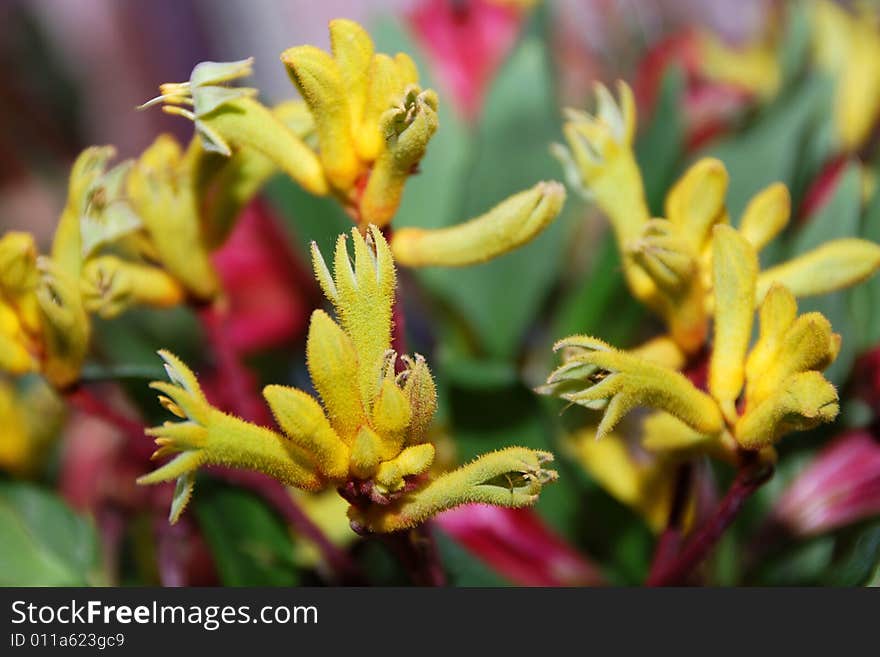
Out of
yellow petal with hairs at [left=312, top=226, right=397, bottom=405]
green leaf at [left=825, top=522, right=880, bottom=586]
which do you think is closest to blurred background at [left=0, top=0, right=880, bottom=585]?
green leaf at [left=825, top=522, right=880, bottom=586]

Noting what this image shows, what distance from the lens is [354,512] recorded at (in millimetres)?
283

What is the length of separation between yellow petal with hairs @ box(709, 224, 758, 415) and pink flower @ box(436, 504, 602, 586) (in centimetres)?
15

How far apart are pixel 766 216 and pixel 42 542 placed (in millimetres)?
327

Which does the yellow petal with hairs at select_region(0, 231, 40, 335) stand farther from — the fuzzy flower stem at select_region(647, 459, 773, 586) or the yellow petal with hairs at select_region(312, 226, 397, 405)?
the fuzzy flower stem at select_region(647, 459, 773, 586)

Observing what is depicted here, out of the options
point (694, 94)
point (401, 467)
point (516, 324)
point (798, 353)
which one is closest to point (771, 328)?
point (798, 353)

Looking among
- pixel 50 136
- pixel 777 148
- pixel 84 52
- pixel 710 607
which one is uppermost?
pixel 84 52

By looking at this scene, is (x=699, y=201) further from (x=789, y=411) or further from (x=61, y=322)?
(x=61, y=322)

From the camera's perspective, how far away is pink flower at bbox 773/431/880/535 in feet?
1.37

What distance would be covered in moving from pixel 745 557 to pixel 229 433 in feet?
0.83

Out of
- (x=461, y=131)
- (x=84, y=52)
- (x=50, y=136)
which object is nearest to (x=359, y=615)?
A: (x=461, y=131)

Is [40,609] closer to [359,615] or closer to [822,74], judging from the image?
[359,615]

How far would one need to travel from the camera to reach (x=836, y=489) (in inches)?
16.7

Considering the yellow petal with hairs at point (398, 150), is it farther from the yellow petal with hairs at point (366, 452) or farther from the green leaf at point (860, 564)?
the green leaf at point (860, 564)

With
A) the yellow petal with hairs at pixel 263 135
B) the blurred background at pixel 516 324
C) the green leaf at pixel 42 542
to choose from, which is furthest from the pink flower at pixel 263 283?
the yellow petal with hairs at pixel 263 135
